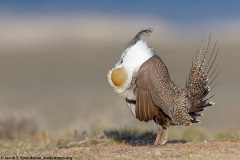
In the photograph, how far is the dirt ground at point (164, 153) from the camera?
396 inches

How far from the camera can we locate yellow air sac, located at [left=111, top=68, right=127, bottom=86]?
36.8 feet

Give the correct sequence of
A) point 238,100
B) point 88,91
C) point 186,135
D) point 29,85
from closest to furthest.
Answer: point 186,135 < point 238,100 < point 88,91 < point 29,85

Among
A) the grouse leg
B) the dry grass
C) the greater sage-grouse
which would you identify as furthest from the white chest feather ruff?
the dry grass

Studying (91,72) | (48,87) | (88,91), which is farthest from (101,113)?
(91,72)

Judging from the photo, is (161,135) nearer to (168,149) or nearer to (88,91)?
(168,149)

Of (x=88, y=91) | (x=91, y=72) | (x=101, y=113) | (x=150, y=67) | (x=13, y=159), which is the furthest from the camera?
(x=91, y=72)

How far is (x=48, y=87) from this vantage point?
3262cm

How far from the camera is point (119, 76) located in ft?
37.0

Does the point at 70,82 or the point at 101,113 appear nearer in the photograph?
the point at 101,113

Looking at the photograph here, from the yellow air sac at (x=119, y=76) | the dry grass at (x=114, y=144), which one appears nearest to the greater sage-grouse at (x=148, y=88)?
the yellow air sac at (x=119, y=76)

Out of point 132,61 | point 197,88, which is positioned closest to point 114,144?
point 197,88

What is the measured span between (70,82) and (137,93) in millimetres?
24347

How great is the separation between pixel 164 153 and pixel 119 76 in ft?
5.03

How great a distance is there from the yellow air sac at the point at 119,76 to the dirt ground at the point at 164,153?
1004mm
